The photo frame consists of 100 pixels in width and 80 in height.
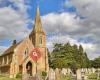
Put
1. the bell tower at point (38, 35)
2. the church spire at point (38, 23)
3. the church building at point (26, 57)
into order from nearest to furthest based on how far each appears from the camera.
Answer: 1. the church building at point (26, 57)
2. the bell tower at point (38, 35)
3. the church spire at point (38, 23)

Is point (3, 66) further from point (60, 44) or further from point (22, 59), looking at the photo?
point (60, 44)

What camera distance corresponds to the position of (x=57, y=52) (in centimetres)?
10212

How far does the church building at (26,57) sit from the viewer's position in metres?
74.5

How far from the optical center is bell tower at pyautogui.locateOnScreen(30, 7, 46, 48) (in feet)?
278

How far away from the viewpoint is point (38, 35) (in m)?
85.5

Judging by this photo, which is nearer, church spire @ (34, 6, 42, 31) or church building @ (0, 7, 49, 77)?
church building @ (0, 7, 49, 77)

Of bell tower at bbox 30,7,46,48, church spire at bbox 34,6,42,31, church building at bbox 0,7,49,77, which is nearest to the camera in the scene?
church building at bbox 0,7,49,77

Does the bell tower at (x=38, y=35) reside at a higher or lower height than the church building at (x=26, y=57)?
higher

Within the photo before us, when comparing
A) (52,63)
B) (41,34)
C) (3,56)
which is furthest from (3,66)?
(52,63)

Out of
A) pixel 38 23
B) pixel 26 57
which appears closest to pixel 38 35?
pixel 38 23

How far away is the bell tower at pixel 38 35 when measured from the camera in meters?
84.7

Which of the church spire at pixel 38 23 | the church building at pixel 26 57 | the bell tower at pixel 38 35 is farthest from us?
the church spire at pixel 38 23

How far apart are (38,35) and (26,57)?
12.2 metres

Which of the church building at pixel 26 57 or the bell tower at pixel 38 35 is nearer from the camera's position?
the church building at pixel 26 57
